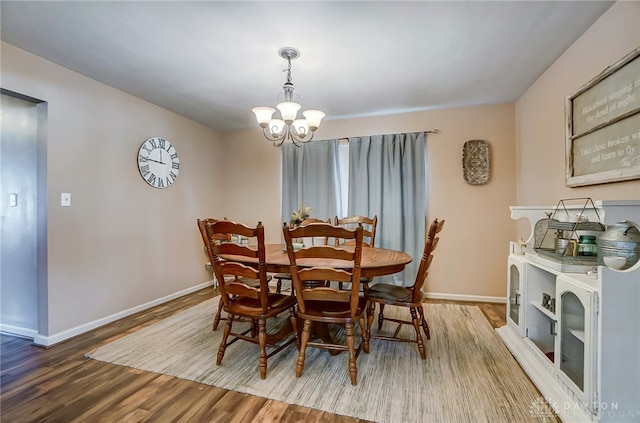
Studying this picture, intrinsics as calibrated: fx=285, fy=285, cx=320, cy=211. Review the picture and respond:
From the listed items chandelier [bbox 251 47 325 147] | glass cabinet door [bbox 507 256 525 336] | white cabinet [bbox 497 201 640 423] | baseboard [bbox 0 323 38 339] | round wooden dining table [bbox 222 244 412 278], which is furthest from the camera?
baseboard [bbox 0 323 38 339]

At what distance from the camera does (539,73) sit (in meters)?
2.65

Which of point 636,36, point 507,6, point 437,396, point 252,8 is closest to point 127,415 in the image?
point 437,396

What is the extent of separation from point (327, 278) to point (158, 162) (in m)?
2.81

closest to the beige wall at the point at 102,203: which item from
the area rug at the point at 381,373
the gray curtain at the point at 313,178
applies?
the area rug at the point at 381,373

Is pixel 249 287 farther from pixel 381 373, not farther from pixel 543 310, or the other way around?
pixel 543 310

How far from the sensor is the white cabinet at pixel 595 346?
1.28 m

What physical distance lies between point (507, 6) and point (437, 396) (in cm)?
240

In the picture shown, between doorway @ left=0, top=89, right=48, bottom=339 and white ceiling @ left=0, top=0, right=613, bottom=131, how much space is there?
666 millimetres

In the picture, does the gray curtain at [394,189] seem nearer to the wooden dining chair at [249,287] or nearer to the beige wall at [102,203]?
the wooden dining chair at [249,287]

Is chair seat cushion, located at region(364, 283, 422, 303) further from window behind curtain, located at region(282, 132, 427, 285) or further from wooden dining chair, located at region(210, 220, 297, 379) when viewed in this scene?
window behind curtain, located at region(282, 132, 427, 285)

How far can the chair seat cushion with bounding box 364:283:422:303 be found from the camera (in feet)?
7.06

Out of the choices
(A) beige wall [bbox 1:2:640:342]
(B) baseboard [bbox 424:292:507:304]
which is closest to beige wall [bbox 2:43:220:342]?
(A) beige wall [bbox 1:2:640:342]

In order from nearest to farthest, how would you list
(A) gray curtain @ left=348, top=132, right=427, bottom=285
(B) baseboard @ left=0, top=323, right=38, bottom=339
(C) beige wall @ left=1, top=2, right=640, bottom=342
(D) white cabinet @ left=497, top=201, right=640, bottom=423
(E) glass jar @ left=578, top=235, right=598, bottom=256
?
(D) white cabinet @ left=497, top=201, right=640, bottom=423, (E) glass jar @ left=578, top=235, right=598, bottom=256, (C) beige wall @ left=1, top=2, right=640, bottom=342, (B) baseboard @ left=0, top=323, right=38, bottom=339, (A) gray curtain @ left=348, top=132, right=427, bottom=285

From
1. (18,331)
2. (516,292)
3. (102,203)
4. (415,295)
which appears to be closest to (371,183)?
(415,295)
